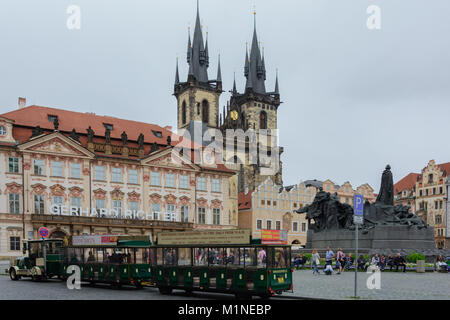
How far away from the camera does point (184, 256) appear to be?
20.6 metres

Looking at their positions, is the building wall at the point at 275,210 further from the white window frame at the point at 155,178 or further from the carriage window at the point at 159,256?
the carriage window at the point at 159,256

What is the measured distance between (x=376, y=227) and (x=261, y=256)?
49.4 ft

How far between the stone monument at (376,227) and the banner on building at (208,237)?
13924mm

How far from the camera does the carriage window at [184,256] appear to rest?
20438 millimetres

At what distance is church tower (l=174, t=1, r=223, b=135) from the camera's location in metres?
112

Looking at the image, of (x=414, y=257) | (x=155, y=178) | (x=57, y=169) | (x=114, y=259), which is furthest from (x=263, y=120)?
(x=114, y=259)

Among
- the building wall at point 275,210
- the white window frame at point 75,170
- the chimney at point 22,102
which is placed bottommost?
the building wall at point 275,210

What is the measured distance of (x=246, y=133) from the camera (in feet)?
366

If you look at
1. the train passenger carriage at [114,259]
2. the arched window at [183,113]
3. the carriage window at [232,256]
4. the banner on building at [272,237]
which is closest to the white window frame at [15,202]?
the train passenger carriage at [114,259]

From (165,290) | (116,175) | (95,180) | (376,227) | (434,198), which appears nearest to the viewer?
(165,290)

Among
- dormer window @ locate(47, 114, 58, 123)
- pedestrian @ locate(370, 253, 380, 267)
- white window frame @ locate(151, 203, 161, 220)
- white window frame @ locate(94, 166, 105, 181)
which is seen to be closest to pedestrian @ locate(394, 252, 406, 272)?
pedestrian @ locate(370, 253, 380, 267)

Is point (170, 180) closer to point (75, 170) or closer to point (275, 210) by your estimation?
point (75, 170)

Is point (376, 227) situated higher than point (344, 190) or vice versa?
point (376, 227)
